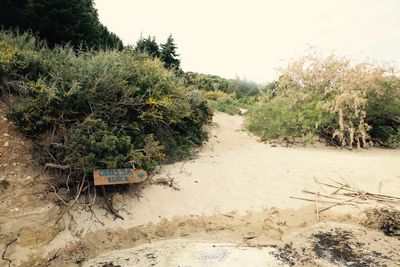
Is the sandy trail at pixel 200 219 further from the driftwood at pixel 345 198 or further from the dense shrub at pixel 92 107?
the dense shrub at pixel 92 107

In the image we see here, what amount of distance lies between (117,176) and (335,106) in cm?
659

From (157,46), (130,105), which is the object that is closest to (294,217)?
(130,105)

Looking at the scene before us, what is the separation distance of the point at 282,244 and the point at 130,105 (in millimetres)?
3629

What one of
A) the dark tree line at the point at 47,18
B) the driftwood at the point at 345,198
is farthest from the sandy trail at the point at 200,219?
the dark tree line at the point at 47,18

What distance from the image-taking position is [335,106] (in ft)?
29.2

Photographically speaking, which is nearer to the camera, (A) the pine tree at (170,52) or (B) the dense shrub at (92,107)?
(B) the dense shrub at (92,107)

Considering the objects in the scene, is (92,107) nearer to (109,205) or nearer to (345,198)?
(109,205)

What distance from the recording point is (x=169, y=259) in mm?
3838

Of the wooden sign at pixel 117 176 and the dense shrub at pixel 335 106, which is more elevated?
the dense shrub at pixel 335 106

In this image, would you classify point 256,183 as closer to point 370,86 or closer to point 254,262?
point 254,262

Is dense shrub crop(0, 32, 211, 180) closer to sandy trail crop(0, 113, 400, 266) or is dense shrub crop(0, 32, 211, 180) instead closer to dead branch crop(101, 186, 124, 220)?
dead branch crop(101, 186, 124, 220)

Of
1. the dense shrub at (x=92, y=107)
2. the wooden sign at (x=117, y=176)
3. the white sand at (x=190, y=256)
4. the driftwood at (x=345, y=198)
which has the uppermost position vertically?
the dense shrub at (x=92, y=107)

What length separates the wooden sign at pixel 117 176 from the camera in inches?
180

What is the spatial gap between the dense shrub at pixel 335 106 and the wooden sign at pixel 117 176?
606cm
